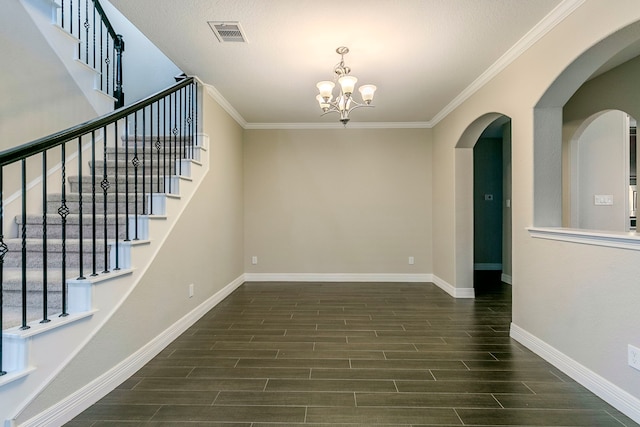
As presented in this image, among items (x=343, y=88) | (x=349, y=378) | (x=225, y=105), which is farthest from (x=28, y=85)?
(x=349, y=378)

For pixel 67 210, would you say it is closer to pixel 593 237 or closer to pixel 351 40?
pixel 351 40

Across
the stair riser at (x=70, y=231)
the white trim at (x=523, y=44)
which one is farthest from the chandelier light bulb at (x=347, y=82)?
the stair riser at (x=70, y=231)

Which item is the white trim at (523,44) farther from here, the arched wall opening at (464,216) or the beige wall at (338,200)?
the beige wall at (338,200)

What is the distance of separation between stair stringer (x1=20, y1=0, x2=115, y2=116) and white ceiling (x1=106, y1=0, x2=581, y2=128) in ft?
3.68

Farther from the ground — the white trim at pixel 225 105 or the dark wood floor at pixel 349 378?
the white trim at pixel 225 105

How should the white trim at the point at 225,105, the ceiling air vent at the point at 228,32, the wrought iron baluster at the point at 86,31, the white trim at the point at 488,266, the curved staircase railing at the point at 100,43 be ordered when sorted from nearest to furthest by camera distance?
Answer: the ceiling air vent at the point at 228,32 < the wrought iron baluster at the point at 86,31 < the curved staircase railing at the point at 100,43 < the white trim at the point at 225,105 < the white trim at the point at 488,266

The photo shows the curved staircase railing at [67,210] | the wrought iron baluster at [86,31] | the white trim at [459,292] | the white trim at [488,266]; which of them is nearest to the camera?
the curved staircase railing at [67,210]

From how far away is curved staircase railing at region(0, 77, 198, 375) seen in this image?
1.82m

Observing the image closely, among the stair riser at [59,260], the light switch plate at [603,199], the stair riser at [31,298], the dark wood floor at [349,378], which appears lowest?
the dark wood floor at [349,378]

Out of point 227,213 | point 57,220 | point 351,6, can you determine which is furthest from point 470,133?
point 57,220

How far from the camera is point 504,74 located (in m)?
3.09

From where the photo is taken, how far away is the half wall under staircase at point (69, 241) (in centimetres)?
159

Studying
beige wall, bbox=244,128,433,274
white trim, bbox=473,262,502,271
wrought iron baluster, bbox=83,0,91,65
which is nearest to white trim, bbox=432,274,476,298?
beige wall, bbox=244,128,433,274

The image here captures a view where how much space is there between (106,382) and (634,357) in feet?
10.4
